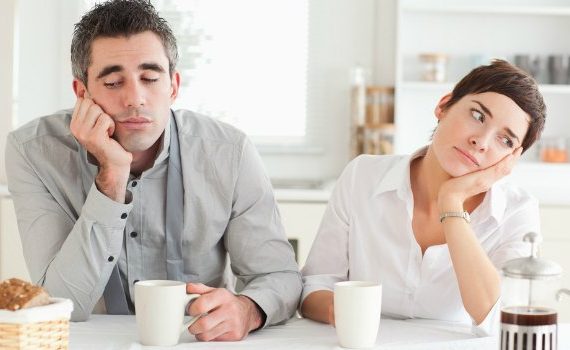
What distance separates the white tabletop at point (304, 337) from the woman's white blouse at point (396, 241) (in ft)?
0.45

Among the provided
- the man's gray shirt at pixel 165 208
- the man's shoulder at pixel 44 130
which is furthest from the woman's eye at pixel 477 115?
the man's shoulder at pixel 44 130

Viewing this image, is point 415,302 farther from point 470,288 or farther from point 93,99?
point 93,99

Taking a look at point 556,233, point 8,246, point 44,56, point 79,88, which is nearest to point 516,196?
point 79,88

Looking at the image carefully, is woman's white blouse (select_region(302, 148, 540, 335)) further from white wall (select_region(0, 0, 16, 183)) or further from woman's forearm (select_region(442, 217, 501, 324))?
white wall (select_region(0, 0, 16, 183))

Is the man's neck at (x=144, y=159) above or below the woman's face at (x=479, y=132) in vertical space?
below

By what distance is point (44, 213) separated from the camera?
6.14ft

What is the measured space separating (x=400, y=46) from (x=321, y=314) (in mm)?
2659

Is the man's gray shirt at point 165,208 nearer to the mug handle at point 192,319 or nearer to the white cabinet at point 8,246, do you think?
the mug handle at point 192,319

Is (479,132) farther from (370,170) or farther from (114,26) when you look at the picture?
(114,26)

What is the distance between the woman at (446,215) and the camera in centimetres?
179

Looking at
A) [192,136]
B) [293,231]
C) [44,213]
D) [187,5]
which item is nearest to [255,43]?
[187,5]

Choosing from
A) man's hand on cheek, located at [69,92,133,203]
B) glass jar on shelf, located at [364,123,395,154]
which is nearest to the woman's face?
man's hand on cheek, located at [69,92,133,203]

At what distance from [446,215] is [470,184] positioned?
0.09 meters

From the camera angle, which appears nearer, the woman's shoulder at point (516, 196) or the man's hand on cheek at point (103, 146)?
the man's hand on cheek at point (103, 146)
